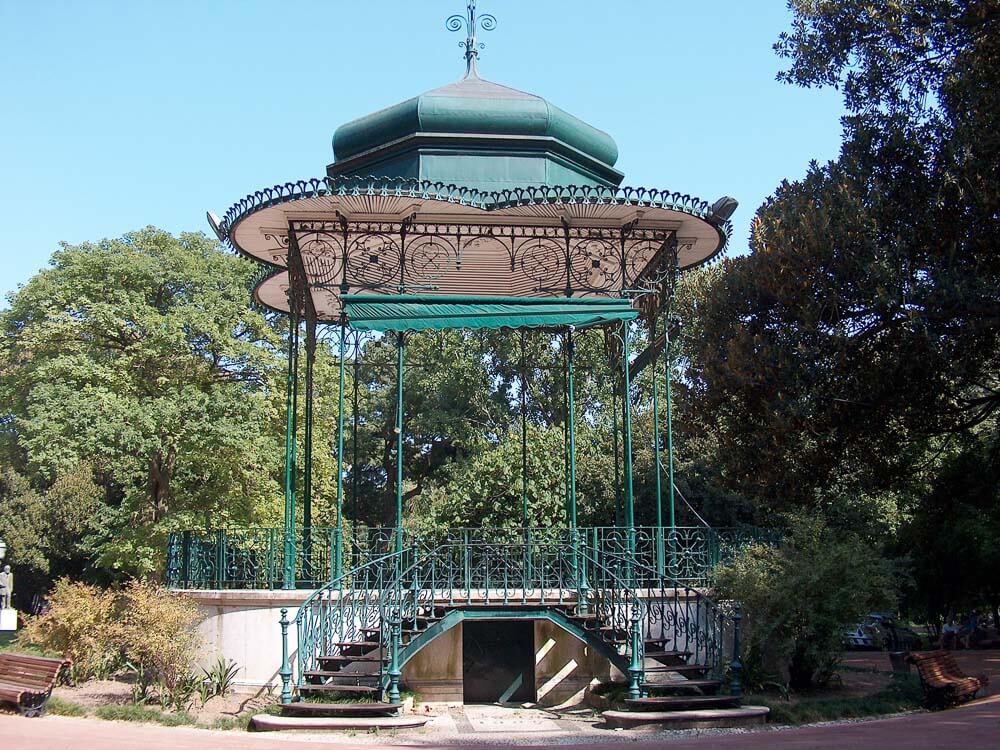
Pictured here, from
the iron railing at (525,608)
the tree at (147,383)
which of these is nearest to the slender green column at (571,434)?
the iron railing at (525,608)

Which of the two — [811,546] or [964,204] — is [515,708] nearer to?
[811,546]

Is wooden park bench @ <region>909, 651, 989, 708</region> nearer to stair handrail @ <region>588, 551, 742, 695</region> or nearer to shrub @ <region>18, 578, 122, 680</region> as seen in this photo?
stair handrail @ <region>588, 551, 742, 695</region>

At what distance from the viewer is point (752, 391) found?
15281 mm

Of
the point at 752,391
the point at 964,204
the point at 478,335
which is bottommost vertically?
the point at 752,391

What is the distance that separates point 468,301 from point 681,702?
675cm

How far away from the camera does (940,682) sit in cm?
1248

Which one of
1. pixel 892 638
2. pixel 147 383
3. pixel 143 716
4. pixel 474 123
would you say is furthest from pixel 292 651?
pixel 892 638

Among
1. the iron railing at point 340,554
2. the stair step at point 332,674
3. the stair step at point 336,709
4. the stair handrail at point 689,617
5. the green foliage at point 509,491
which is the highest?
the green foliage at point 509,491

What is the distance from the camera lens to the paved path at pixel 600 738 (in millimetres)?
9828

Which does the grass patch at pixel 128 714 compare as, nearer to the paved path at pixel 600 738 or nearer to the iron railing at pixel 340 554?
the paved path at pixel 600 738

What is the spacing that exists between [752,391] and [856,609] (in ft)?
12.5

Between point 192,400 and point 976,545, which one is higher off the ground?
point 192,400

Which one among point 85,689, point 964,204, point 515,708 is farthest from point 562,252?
point 85,689

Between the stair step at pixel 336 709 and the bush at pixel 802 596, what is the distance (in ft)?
15.4
